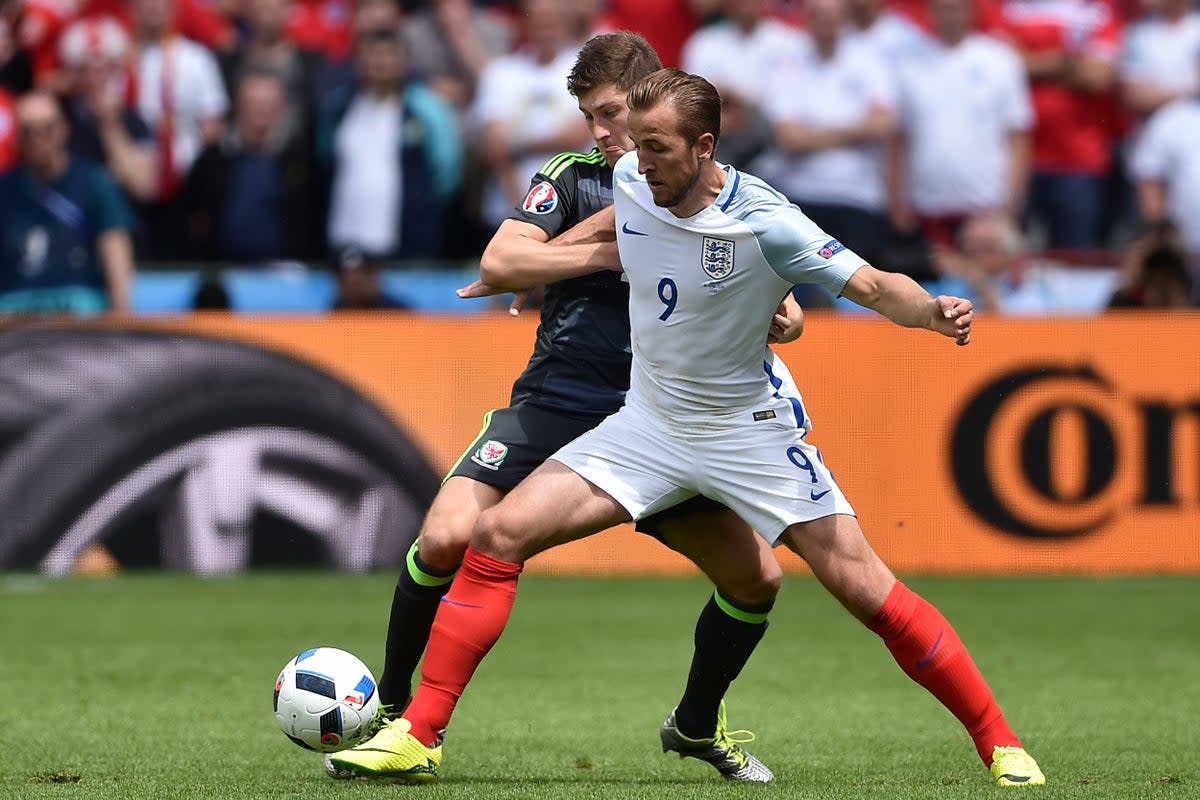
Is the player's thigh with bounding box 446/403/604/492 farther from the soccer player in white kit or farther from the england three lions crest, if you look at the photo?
the england three lions crest

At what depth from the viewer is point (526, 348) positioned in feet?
41.7

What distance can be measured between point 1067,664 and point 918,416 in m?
3.58

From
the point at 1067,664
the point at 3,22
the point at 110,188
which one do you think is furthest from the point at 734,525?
the point at 3,22

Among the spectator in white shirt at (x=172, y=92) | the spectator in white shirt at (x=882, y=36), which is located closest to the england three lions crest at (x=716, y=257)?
the spectator in white shirt at (x=882, y=36)

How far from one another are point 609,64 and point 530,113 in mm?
8224

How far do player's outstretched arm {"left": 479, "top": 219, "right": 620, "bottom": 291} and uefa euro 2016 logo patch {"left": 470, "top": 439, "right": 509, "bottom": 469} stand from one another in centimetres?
58

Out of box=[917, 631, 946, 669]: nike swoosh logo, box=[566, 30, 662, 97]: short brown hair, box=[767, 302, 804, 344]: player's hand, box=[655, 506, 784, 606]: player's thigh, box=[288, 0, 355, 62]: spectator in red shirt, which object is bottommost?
box=[917, 631, 946, 669]: nike swoosh logo

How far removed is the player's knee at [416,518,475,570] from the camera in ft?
20.7

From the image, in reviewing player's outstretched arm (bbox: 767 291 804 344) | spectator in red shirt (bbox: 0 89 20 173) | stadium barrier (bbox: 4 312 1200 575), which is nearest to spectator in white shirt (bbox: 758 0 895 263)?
stadium barrier (bbox: 4 312 1200 575)

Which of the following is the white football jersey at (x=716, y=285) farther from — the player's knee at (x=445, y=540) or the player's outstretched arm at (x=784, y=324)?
the player's knee at (x=445, y=540)

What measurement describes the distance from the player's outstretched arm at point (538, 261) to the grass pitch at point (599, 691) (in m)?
1.60

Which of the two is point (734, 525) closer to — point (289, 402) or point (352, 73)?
point (289, 402)

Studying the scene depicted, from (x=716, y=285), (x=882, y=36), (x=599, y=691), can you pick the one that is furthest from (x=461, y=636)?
(x=882, y=36)

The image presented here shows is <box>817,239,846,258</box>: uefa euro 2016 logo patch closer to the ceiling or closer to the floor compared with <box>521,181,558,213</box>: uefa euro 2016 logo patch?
closer to the floor
